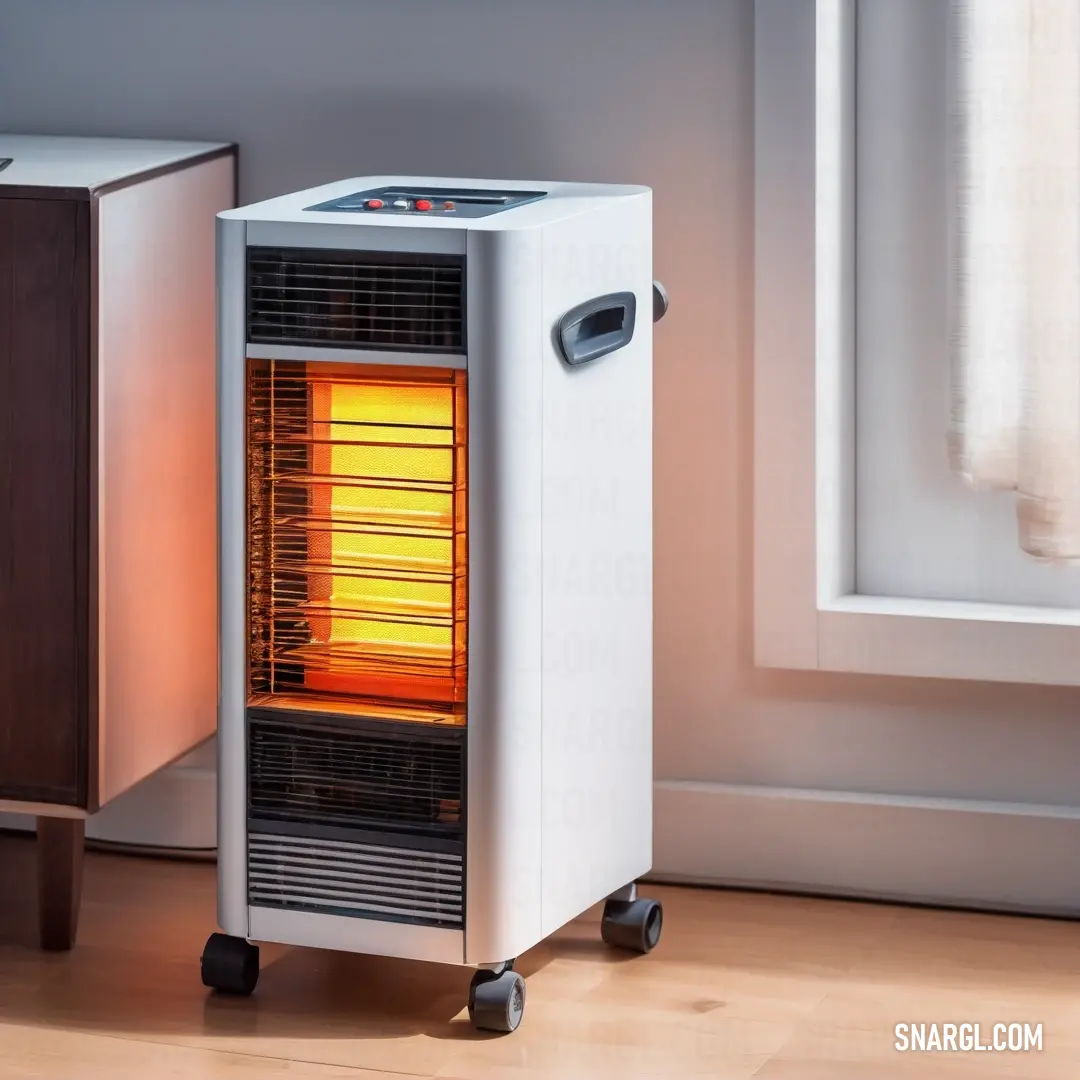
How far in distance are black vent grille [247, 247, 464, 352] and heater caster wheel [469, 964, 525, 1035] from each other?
581mm

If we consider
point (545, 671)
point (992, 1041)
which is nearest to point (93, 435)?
point (545, 671)

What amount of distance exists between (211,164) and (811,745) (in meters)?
0.93

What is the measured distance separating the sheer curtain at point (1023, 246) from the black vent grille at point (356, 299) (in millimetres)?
583

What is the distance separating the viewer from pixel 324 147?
85.6 inches

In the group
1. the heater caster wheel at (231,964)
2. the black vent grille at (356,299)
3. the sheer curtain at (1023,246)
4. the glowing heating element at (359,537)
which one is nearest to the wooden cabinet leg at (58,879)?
the heater caster wheel at (231,964)

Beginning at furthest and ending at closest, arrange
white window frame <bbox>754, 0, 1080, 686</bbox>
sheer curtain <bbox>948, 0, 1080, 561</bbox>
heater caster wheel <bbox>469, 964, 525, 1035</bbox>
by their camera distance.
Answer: white window frame <bbox>754, 0, 1080, 686</bbox> < sheer curtain <bbox>948, 0, 1080, 561</bbox> < heater caster wheel <bbox>469, 964, 525, 1035</bbox>

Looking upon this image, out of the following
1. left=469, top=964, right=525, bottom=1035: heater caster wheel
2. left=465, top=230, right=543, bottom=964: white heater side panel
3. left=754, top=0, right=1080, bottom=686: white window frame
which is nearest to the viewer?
left=465, top=230, right=543, bottom=964: white heater side panel

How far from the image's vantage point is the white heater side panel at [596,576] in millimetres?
1723

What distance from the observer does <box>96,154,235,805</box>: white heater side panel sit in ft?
6.14

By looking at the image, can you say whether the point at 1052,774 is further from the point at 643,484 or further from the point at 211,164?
the point at 211,164

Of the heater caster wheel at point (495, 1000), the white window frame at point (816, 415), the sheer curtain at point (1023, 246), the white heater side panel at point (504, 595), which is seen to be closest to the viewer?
the white heater side panel at point (504, 595)

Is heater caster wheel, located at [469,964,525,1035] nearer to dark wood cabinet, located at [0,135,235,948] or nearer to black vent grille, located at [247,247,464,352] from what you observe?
dark wood cabinet, located at [0,135,235,948]

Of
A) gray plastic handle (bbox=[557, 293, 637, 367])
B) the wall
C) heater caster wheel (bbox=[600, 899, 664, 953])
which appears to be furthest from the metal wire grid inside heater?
the wall

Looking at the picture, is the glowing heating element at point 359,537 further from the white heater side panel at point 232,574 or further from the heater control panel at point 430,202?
the heater control panel at point 430,202
